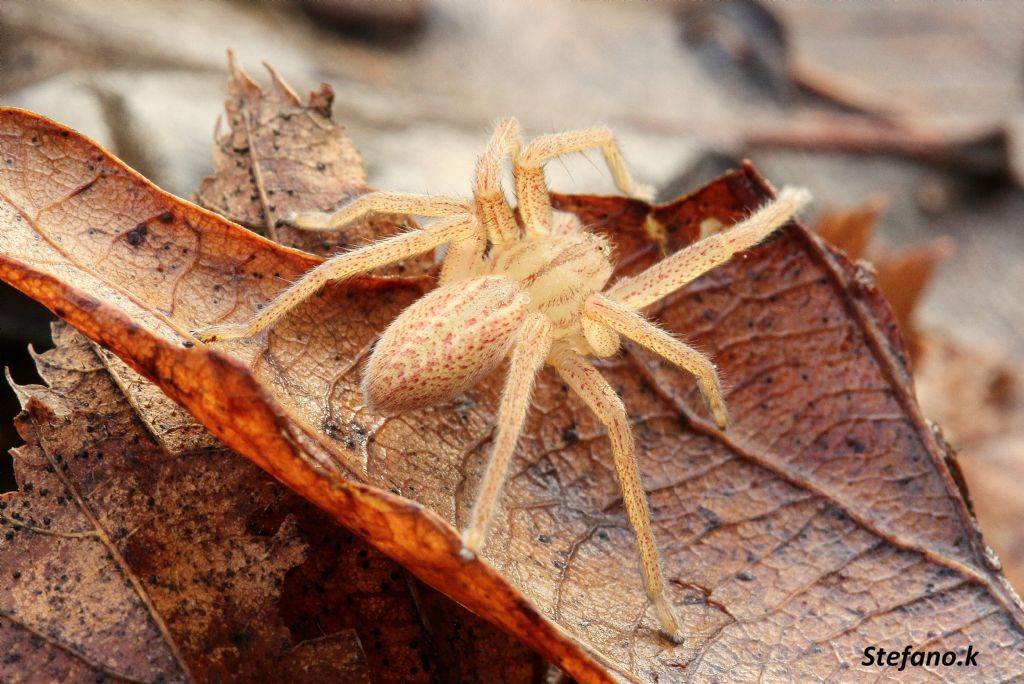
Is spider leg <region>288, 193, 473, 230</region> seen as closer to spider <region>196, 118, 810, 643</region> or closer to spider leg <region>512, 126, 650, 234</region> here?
spider <region>196, 118, 810, 643</region>

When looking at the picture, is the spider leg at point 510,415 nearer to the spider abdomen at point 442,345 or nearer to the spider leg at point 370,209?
the spider abdomen at point 442,345

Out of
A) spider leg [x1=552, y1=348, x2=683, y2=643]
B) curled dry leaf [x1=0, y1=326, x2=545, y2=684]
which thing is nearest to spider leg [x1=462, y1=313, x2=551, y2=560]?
spider leg [x1=552, y1=348, x2=683, y2=643]

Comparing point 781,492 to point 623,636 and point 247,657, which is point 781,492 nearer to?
point 623,636

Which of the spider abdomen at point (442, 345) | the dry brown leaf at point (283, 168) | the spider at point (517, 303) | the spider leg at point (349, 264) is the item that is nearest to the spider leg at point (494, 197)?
the spider at point (517, 303)

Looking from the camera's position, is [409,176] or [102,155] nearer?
[102,155]

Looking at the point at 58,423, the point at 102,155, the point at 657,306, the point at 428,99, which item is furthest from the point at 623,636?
the point at 428,99
